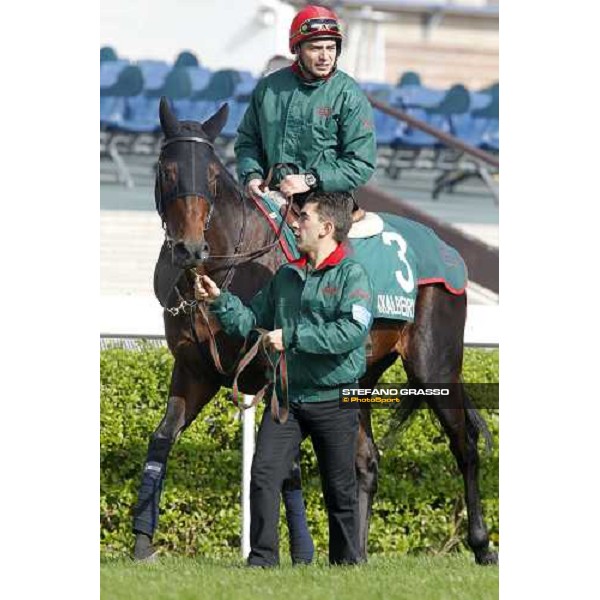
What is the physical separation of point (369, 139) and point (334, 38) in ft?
1.38

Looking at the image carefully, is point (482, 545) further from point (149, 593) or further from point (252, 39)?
point (252, 39)

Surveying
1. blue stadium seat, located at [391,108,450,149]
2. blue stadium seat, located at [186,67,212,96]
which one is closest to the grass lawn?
blue stadium seat, located at [186,67,212,96]

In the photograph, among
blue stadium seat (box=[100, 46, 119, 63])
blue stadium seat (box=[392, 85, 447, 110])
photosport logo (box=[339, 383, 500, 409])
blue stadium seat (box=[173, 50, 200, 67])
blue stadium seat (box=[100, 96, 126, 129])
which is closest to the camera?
photosport logo (box=[339, 383, 500, 409])

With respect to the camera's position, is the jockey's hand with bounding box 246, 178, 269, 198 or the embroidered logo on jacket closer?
the embroidered logo on jacket

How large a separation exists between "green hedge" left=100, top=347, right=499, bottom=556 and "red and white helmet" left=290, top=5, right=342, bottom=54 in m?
1.92

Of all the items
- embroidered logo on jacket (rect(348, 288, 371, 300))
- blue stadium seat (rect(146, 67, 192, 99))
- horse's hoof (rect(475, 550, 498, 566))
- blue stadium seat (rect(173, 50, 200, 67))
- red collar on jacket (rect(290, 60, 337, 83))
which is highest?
blue stadium seat (rect(173, 50, 200, 67))

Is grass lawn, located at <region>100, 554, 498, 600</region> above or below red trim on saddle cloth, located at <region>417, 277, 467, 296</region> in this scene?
below

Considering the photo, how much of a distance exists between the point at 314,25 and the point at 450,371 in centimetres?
175

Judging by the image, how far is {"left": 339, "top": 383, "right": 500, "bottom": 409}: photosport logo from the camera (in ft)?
21.3

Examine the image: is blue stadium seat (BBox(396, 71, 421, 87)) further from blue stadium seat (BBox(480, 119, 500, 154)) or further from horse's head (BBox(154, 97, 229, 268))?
horse's head (BBox(154, 97, 229, 268))

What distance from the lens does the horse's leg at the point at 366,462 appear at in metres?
6.84

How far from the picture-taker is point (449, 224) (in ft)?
33.3

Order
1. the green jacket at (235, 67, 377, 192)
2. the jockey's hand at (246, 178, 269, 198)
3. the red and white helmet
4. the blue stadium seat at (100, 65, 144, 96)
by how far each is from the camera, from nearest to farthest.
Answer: the red and white helmet, the green jacket at (235, 67, 377, 192), the jockey's hand at (246, 178, 269, 198), the blue stadium seat at (100, 65, 144, 96)
